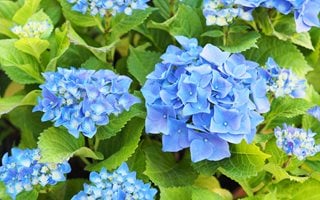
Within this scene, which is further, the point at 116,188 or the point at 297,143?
the point at 297,143

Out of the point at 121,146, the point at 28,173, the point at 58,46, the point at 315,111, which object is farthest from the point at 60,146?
the point at 315,111

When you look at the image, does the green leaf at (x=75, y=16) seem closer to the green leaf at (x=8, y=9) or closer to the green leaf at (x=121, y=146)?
the green leaf at (x=8, y=9)

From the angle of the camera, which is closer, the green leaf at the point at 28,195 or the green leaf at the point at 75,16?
the green leaf at the point at 28,195

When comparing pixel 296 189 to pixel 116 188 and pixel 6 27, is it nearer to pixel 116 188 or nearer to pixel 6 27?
pixel 116 188

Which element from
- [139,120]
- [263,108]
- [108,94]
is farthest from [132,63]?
[263,108]

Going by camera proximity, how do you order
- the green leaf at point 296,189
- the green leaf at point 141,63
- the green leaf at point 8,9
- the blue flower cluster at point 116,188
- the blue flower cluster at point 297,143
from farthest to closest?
the green leaf at point 8,9 → the green leaf at point 141,63 → the green leaf at point 296,189 → the blue flower cluster at point 297,143 → the blue flower cluster at point 116,188

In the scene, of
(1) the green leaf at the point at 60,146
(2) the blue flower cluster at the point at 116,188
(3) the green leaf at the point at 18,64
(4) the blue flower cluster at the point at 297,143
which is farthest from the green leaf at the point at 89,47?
(4) the blue flower cluster at the point at 297,143
